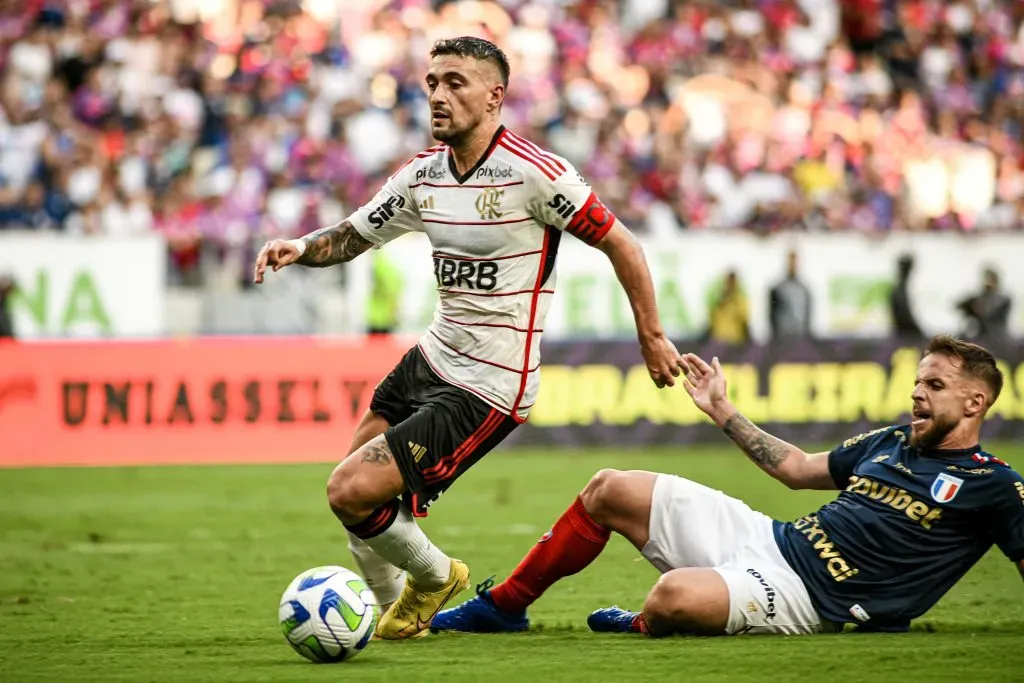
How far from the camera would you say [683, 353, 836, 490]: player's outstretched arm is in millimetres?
6770

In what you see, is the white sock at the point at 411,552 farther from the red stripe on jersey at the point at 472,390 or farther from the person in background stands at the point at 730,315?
the person in background stands at the point at 730,315

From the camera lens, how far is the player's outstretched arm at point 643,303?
6.66 meters

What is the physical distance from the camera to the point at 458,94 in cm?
667

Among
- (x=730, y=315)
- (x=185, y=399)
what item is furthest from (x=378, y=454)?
(x=730, y=315)

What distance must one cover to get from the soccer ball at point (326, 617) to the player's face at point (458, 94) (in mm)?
1933

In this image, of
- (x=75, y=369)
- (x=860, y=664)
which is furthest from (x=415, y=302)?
(x=860, y=664)

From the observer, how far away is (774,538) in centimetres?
667

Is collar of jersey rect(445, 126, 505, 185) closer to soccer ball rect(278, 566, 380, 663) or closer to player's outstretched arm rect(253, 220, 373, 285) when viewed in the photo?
player's outstretched arm rect(253, 220, 373, 285)

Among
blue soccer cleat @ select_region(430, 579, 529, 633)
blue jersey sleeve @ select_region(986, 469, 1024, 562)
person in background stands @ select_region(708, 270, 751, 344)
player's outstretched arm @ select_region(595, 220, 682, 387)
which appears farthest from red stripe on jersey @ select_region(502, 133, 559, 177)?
person in background stands @ select_region(708, 270, 751, 344)

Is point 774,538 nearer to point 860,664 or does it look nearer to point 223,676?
point 860,664

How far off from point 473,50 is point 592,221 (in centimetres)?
90

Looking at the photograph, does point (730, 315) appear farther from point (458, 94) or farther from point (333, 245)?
point (458, 94)

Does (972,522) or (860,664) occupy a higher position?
(972,522)

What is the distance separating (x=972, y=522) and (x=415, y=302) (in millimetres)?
13329
